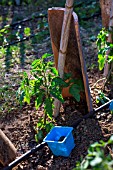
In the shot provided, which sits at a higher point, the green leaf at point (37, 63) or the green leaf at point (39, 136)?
the green leaf at point (37, 63)

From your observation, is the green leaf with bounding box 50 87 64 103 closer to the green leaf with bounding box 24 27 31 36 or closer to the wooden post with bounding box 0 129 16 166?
the wooden post with bounding box 0 129 16 166

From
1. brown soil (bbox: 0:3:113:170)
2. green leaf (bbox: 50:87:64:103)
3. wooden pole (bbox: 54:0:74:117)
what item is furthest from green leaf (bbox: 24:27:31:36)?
green leaf (bbox: 50:87:64:103)

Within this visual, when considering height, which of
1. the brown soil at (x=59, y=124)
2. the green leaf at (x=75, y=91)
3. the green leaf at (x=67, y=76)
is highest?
the green leaf at (x=67, y=76)

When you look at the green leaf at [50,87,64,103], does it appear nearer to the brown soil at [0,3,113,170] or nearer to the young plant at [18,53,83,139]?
the young plant at [18,53,83,139]

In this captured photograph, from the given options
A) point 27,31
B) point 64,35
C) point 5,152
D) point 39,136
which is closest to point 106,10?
point 64,35

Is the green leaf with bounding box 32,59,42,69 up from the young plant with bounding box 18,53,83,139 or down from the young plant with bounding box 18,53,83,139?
up

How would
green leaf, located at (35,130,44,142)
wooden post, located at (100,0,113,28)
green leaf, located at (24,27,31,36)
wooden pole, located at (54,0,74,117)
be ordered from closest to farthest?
wooden pole, located at (54,0,74,117), green leaf, located at (35,130,44,142), wooden post, located at (100,0,113,28), green leaf, located at (24,27,31,36)

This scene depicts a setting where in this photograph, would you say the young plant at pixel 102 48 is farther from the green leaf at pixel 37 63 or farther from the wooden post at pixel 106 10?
the green leaf at pixel 37 63

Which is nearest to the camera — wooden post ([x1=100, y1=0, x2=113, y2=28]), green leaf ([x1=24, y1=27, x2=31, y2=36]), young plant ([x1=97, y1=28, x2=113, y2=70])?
Result: young plant ([x1=97, y1=28, x2=113, y2=70])

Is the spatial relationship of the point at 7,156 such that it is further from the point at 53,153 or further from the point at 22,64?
the point at 22,64

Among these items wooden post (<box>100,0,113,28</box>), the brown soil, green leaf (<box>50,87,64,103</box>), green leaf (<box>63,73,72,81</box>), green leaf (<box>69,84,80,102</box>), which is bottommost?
the brown soil

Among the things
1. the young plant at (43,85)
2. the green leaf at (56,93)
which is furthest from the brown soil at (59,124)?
the green leaf at (56,93)

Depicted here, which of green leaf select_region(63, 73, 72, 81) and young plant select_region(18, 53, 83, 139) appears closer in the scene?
young plant select_region(18, 53, 83, 139)

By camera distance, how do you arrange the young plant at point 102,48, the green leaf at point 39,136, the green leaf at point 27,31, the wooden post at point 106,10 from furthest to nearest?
the green leaf at point 27,31, the wooden post at point 106,10, the young plant at point 102,48, the green leaf at point 39,136
